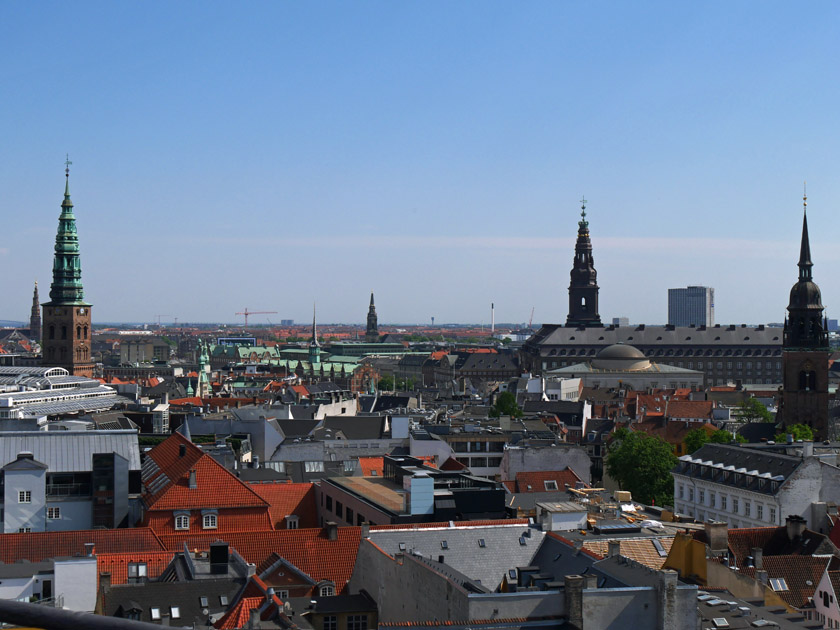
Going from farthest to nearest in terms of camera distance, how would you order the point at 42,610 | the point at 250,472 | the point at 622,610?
1. the point at 250,472
2. the point at 622,610
3. the point at 42,610

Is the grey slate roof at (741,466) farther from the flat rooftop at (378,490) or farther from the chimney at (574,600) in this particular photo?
the chimney at (574,600)

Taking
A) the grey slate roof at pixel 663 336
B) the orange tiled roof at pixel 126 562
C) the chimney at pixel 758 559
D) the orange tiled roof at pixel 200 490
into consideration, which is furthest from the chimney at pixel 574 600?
the grey slate roof at pixel 663 336

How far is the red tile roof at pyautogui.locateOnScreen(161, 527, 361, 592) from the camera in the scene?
36.0 m

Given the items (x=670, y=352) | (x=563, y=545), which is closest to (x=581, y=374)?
(x=670, y=352)

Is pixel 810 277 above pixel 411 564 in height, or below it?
above

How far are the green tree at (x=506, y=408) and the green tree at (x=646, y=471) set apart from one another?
1272 inches

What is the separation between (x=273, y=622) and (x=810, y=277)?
88482 mm

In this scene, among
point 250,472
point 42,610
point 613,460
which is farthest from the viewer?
point 613,460

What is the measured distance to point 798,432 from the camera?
8962 centimetres

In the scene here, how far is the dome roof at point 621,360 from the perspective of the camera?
547 ft

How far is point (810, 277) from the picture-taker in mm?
104000

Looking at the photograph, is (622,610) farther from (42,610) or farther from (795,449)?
(795,449)

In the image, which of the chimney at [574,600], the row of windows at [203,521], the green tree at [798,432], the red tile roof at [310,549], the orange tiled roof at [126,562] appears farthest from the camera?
the green tree at [798,432]

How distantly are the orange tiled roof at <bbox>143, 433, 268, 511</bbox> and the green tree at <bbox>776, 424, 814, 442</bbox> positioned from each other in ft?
172
